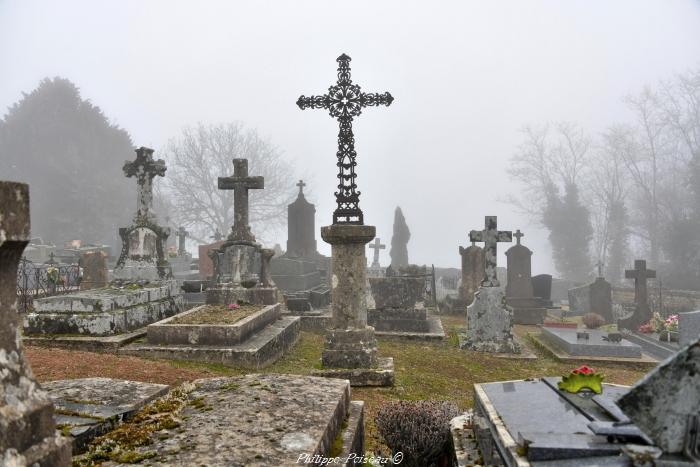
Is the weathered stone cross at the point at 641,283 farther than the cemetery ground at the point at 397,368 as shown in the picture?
Yes

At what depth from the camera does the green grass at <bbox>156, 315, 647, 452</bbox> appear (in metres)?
6.58

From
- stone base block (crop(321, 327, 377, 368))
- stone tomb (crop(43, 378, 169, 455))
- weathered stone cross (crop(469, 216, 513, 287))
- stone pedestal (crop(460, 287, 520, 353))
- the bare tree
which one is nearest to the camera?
stone tomb (crop(43, 378, 169, 455))

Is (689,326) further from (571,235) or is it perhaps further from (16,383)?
(571,235)

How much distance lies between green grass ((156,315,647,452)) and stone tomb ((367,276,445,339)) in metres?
0.63

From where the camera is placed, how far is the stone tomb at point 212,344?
746cm

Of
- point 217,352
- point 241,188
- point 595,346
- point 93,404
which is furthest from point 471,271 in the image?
point 93,404

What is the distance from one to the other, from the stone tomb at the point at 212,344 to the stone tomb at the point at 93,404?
3490 mm

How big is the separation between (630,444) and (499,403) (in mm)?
1480

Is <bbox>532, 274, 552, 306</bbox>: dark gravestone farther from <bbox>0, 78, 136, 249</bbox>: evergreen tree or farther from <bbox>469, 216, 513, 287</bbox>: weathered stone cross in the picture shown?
<bbox>0, 78, 136, 249</bbox>: evergreen tree

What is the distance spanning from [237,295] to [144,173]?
408 centimetres

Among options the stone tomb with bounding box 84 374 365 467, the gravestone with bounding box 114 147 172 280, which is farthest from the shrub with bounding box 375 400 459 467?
the gravestone with bounding box 114 147 172 280

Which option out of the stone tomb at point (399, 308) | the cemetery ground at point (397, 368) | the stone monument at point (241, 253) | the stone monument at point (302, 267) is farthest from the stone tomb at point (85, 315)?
the stone tomb at point (399, 308)

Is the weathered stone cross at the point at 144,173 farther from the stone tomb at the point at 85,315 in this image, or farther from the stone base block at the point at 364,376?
the stone base block at the point at 364,376

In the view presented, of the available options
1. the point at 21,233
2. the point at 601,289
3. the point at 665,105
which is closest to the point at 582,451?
the point at 21,233
